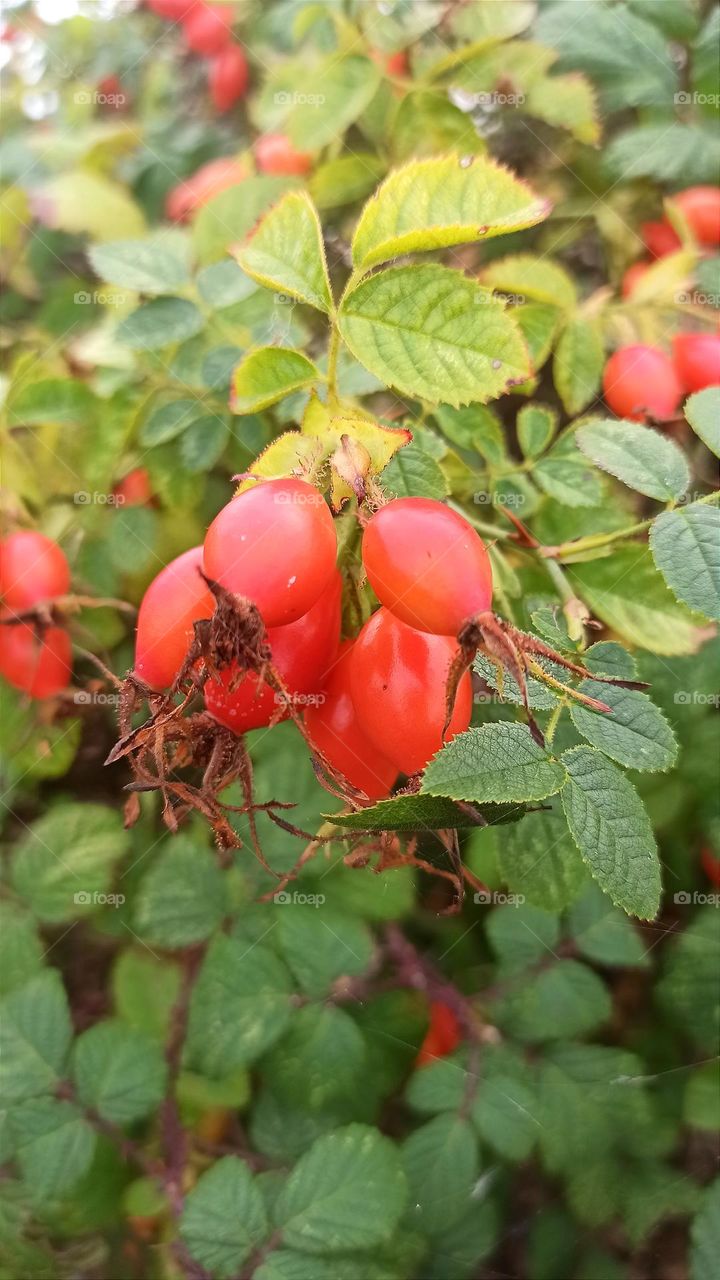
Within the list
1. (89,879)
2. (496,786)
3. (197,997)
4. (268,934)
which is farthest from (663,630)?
(89,879)

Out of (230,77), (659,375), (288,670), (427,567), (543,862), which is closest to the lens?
(427,567)

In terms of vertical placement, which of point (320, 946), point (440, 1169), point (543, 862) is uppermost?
point (543, 862)

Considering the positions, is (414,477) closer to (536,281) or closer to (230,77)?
(536,281)

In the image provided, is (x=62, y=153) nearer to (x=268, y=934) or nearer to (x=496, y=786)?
(x=268, y=934)

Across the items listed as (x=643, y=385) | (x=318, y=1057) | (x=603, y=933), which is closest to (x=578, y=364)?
(x=643, y=385)

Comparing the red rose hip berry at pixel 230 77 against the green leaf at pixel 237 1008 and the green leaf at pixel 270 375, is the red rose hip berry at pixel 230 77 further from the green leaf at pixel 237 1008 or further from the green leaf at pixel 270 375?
the green leaf at pixel 237 1008

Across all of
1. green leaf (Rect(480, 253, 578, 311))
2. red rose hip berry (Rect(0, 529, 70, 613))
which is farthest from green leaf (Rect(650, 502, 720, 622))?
red rose hip berry (Rect(0, 529, 70, 613))
